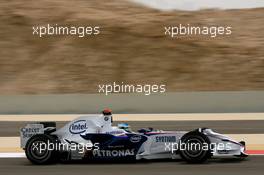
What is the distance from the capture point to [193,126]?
20125mm

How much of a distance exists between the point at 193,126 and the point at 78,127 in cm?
896

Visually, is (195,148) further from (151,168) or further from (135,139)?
(135,139)

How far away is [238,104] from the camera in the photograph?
23625 millimetres

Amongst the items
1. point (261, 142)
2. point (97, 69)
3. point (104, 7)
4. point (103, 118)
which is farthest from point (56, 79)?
point (103, 118)

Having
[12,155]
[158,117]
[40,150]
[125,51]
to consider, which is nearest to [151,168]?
[40,150]

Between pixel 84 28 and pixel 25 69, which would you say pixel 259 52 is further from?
pixel 25 69

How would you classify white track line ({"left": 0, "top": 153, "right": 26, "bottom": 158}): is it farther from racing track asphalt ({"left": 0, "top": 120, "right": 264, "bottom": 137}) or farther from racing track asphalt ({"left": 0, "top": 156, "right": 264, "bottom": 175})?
racing track asphalt ({"left": 0, "top": 120, "right": 264, "bottom": 137})

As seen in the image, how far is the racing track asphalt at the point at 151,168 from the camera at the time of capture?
1027 centimetres

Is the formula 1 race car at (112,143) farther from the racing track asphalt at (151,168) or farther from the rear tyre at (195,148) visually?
the racing track asphalt at (151,168)

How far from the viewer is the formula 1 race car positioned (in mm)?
11055

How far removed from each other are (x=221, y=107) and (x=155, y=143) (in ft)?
42.3

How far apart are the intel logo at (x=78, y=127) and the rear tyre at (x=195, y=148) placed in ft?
6.25

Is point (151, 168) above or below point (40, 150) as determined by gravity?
below

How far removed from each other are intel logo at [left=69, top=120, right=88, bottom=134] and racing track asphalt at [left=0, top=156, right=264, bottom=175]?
642 mm
